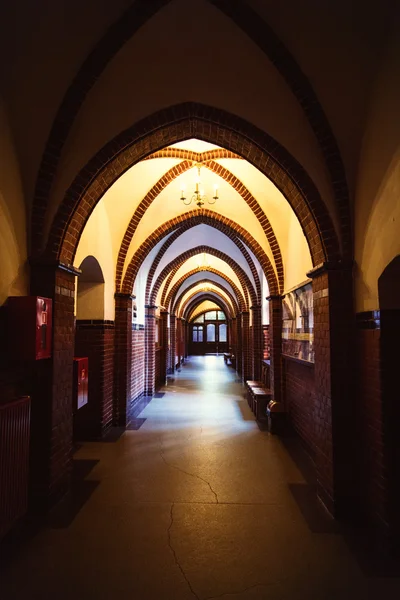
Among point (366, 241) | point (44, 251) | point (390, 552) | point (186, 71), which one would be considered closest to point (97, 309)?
point (44, 251)

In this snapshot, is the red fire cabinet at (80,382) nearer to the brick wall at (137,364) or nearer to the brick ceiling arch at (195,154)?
the brick wall at (137,364)

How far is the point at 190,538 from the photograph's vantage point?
2.80 meters

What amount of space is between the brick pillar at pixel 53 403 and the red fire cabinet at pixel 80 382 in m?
0.78

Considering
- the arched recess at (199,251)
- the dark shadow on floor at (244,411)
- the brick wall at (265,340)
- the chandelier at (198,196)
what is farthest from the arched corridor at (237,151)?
the arched recess at (199,251)

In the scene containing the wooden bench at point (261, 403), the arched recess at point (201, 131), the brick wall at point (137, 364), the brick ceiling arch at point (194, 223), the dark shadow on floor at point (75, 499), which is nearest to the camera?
the dark shadow on floor at point (75, 499)

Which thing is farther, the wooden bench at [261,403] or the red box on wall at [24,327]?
the wooden bench at [261,403]

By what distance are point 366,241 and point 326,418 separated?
1764 mm

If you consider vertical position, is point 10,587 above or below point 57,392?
below

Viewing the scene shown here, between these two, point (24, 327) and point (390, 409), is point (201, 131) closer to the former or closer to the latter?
point (24, 327)

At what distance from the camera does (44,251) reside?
3.41 metres

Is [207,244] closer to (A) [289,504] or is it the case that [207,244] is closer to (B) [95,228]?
(B) [95,228]

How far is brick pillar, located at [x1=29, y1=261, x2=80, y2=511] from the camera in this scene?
321cm

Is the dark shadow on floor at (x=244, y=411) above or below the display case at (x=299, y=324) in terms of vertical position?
below

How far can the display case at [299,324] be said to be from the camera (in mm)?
4664
